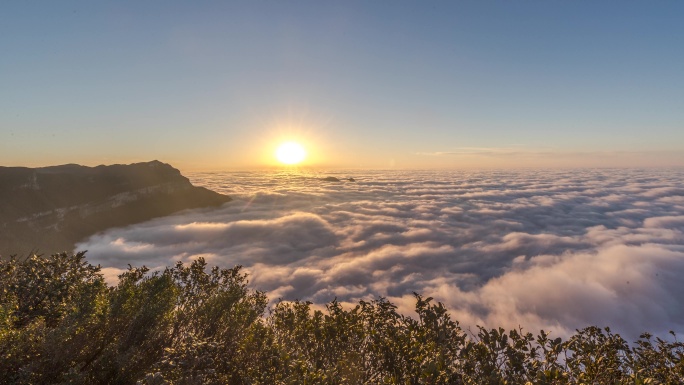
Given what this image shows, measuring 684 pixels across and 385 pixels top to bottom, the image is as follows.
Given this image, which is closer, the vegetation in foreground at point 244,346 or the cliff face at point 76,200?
the vegetation in foreground at point 244,346

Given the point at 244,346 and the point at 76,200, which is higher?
the point at 244,346

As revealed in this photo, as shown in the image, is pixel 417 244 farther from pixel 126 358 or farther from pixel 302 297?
pixel 126 358

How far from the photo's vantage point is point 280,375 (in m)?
10.7

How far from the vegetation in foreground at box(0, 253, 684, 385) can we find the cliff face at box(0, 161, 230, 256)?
265 feet

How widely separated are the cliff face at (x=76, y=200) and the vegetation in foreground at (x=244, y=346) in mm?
80849

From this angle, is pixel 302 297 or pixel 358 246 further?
pixel 358 246

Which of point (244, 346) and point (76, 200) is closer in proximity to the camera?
point (244, 346)

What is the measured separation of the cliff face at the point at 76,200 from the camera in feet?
282

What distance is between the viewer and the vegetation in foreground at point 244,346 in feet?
33.4

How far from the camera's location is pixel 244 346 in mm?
14391

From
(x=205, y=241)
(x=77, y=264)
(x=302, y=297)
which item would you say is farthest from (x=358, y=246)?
(x=77, y=264)

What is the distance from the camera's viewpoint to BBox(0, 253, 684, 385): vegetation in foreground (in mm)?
10188

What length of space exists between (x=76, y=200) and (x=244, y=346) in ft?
429

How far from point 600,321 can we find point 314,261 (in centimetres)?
10701
